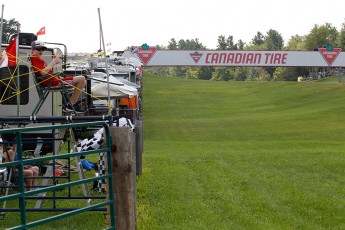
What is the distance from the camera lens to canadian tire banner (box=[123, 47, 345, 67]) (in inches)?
2127

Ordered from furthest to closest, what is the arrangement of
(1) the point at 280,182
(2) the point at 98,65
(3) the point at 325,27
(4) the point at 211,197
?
(3) the point at 325,27 → (2) the point at 98,65 → (1) the point at 280,182 → (4) the point at 211,197

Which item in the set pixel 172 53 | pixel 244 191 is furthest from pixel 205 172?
pixel 172 53

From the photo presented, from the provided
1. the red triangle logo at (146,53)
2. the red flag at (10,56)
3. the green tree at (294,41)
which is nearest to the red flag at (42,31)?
the red flag at (10,56)

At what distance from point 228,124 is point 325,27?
82.6 meters

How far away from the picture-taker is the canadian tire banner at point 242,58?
5403 cm

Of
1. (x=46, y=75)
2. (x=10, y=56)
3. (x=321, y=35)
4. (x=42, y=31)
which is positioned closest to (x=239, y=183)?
(x=46, y=75)

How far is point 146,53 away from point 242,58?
7.63 metres

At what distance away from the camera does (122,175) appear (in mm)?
7332

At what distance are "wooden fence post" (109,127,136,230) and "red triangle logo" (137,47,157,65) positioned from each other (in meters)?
45.8

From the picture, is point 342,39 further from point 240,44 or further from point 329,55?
point 240,44

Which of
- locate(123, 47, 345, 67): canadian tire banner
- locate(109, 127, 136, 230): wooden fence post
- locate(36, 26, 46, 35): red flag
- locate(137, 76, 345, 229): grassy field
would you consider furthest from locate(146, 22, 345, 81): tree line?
locate(109, 127, 136, 230): wooden fence post

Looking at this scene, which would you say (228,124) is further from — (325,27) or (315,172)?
(325,27)

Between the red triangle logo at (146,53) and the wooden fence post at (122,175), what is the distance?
4585 centimetres

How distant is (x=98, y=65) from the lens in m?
31.7
